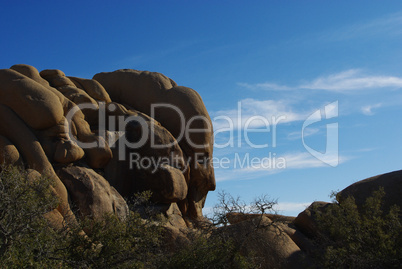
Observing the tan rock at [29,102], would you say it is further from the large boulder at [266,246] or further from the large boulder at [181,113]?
the large boulder at [181,113]

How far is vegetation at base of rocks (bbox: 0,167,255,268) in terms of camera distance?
9.82 m

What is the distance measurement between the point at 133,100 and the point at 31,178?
10.6 metres

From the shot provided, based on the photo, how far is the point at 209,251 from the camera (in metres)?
12.9

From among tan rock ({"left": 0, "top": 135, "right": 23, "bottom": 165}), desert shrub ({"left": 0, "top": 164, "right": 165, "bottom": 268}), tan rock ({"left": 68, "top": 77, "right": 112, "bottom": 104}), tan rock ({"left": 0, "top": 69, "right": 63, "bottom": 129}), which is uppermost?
tan rock ({"left": 68, "top": 77, "right": 112, "bottom": 104})

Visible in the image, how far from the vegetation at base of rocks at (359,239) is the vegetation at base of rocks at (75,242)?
2.91m

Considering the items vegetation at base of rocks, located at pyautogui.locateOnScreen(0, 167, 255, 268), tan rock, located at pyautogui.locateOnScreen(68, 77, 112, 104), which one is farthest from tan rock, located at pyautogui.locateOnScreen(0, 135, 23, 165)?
tan rock, located at pyautogui.locateOnScreen(68, 77, 112, 104)

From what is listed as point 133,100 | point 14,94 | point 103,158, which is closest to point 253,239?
point 103,158

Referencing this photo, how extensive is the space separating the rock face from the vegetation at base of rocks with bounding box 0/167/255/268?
187 centimetres

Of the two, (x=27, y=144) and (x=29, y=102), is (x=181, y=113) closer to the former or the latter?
(x=29, y=102)

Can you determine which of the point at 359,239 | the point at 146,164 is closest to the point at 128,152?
the point at 146,164

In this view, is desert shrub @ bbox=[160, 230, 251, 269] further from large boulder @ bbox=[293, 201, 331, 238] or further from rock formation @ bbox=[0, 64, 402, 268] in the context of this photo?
large boulder @ bbox=[293, 201, 331, 238]

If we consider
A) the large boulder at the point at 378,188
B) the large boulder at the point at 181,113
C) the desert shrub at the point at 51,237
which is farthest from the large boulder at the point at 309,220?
the desert shrub at the point at 51,237

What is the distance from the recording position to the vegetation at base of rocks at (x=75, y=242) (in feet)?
32.2

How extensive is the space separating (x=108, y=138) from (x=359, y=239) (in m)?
10.2
